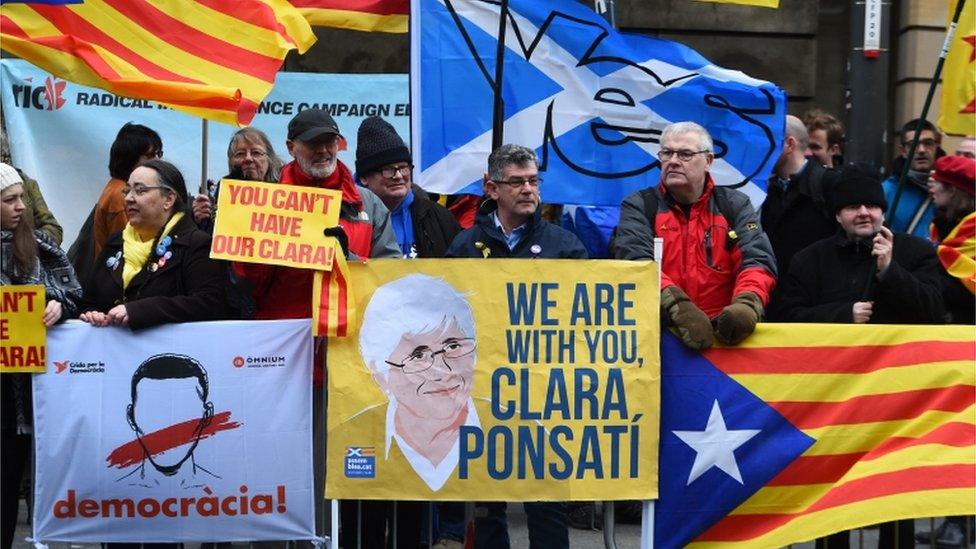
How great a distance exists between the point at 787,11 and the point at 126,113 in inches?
278

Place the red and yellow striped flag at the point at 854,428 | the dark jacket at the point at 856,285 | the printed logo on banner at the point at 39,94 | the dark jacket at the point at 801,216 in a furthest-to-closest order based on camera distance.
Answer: the printed logo on banner at the point at 39,94, the dark jacket at the point at 801,216, the dark jacket at the point at 856,285, the red and yellow striped flag at the point at 854,428

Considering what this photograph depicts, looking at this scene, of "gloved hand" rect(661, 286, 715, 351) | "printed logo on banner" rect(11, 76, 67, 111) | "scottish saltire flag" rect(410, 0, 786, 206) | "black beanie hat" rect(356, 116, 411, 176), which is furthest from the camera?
"printed logo on banner" rect(11, 76, 67, 111)

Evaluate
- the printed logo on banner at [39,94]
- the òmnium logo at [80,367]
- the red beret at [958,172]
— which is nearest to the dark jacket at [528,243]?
the òmnium logo at [80,367]

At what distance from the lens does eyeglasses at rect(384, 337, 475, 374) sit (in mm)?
6387

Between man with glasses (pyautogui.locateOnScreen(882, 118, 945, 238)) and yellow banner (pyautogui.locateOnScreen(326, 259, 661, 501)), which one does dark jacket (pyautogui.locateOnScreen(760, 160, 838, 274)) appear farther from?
yellow banner (pyautogui.locateOnScreen(326, 259, 661, 501))

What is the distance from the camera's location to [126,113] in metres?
10.7

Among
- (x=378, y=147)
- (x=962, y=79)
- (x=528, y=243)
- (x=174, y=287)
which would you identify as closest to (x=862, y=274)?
(x=962, y=79)

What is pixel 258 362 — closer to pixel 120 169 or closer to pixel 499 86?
pixel 499 86

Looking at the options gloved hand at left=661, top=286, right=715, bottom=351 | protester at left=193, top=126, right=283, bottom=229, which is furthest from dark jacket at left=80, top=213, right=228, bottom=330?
gloved hand at left=661, top=286, right=715, bottom=351

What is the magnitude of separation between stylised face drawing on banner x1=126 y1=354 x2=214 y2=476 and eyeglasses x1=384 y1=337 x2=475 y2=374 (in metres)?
0.76

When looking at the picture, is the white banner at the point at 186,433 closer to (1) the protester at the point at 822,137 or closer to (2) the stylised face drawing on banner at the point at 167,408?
(2) the stylised face drawing on banner at the point at 167,408

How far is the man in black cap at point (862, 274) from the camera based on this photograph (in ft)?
22.5

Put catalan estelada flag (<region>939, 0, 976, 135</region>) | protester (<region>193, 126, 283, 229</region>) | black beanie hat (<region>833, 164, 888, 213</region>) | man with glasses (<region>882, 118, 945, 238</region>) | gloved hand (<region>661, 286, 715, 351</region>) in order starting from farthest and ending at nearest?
1. man with glasses (<region>882, 118, 945, 238</region>)
2. protester (<region>193, 126, 283, 229</region>)
3. catalan estelada flag (<region>939, 0, 976, 135</region>)
4. black beanie hat (<region>833, 164, 888, 213</region>)
5. gloved hand (<region>661, 286, 715, 351</region>)

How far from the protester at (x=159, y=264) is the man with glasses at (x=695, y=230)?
1690mm
